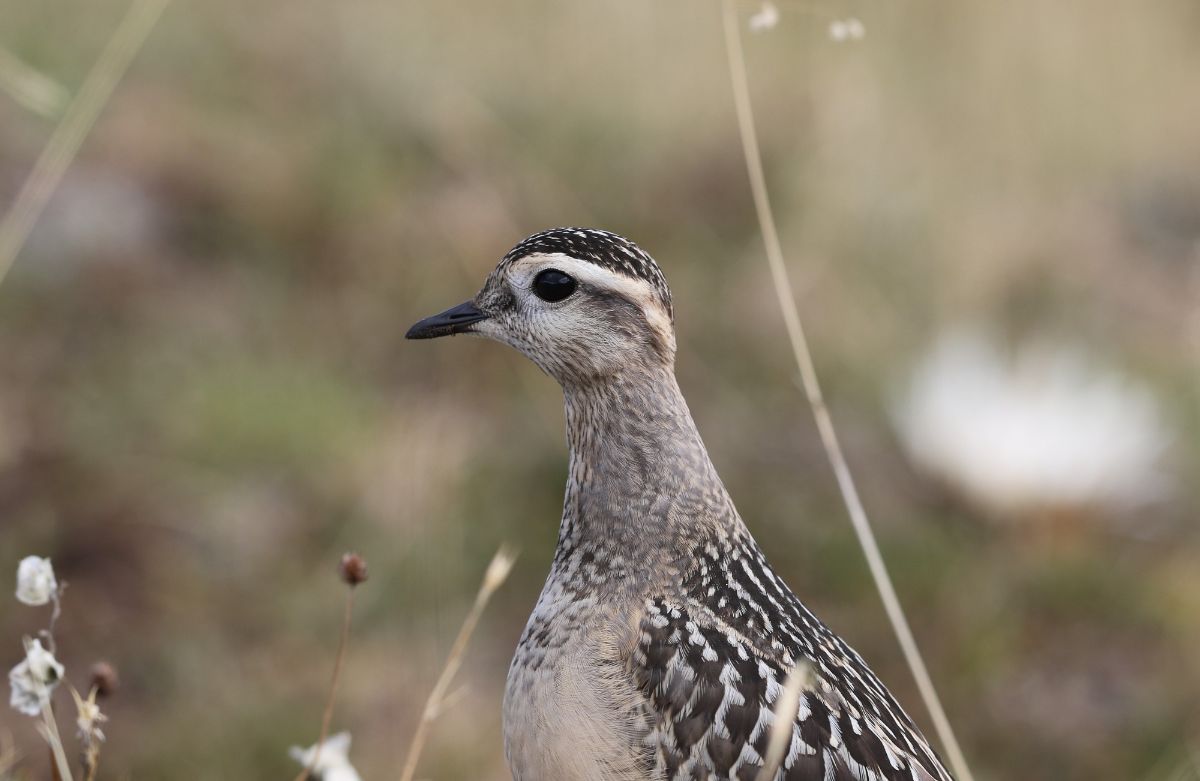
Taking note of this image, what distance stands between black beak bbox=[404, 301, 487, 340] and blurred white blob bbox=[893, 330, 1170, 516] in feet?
14.6

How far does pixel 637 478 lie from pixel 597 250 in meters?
0.63

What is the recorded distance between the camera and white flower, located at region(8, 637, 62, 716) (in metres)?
2.98

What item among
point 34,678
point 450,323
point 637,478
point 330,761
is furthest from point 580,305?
point 34,678

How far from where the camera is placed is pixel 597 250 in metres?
3.83

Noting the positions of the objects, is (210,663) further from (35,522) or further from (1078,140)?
(1078,140)

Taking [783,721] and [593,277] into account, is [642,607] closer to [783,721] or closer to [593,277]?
[593,277]

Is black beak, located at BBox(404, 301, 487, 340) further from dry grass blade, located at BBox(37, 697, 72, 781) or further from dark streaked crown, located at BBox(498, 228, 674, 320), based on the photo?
dry grass blade, located at BBox(37, 697, 72, 781)

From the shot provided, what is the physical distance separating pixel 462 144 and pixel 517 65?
0.86 m

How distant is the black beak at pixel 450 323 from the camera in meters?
3.98

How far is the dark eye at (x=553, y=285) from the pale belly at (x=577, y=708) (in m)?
0.87

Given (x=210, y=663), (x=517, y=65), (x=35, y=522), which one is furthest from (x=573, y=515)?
(x=517, y=65)

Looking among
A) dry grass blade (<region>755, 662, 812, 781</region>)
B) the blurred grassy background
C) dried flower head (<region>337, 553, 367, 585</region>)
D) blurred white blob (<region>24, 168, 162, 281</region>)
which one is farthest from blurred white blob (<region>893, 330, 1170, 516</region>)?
dried flower head (<region>337, 553, 367, 585</region>)

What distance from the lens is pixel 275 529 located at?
692cm

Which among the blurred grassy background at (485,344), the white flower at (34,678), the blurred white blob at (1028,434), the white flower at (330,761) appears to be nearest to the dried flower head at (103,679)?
the white flower at (34,678)
